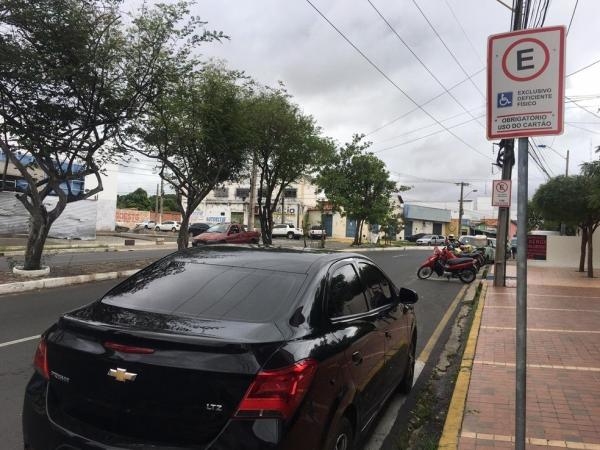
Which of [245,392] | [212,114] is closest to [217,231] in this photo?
[212,114]

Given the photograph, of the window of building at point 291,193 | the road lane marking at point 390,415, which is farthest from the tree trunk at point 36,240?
the window of building at point 291,193

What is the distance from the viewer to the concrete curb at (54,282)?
37.5ft

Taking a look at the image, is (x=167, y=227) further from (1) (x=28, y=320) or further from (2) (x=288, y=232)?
(1) (x=28, y=320)

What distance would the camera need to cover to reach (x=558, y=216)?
21312 millimetres

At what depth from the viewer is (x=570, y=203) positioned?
20500 mm

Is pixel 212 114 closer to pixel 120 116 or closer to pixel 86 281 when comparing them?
pixel 120 116

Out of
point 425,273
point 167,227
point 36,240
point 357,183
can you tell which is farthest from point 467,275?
point 167,227

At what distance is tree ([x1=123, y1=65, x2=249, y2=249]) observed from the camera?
1723 centimetres

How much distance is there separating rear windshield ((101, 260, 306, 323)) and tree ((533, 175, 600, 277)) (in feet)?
64.2

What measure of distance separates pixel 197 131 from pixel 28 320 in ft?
35.6

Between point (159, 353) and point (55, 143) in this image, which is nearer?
point (159, 353)

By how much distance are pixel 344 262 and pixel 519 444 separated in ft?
5.68

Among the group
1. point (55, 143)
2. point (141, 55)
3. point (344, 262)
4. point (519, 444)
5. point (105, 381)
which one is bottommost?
Answer: point (519, 444)

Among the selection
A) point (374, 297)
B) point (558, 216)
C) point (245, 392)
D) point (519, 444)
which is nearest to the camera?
point (245, 392)
